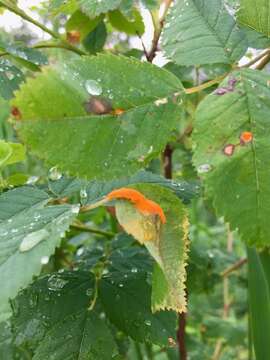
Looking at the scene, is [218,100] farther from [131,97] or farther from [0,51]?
[0,51]

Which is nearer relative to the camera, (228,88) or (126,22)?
(228,88)

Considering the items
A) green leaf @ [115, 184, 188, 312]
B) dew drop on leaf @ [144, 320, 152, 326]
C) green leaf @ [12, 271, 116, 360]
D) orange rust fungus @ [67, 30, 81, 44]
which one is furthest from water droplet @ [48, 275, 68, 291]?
orange rust fungus @ [67, 30, 81, 44]

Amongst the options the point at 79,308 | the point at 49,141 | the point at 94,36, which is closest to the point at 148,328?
the point at 79,308

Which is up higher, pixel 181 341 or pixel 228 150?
pixel 228 150

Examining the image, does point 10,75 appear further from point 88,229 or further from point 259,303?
point 259,303

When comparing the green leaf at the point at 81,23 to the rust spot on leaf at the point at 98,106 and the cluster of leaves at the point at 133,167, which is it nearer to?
the cluster of leaves at the point at 133,167

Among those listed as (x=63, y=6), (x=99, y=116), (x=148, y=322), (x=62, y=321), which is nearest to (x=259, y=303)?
(x=148, y=322)

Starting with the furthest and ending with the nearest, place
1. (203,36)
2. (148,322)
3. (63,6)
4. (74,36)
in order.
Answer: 1. (74,36)
2. (63,6)
3. (148,322)
4. (203,36)
